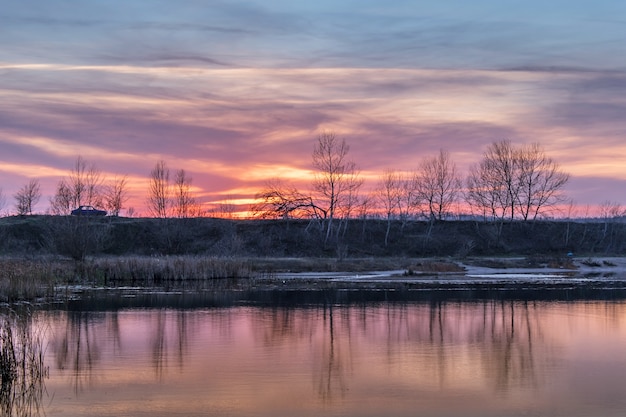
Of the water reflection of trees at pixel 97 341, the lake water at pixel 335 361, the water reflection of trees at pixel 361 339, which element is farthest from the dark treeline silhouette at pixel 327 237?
the lake water at pixel 335 361

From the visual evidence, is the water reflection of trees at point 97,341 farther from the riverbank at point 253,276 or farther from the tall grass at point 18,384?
the riverbank at point 253,276

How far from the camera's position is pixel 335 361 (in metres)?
14.8

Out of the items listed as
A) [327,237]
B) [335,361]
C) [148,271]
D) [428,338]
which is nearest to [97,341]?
[335,361]

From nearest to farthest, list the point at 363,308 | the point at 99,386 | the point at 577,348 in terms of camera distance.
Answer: the point at 99,386
the point at 577,348
the point at 363,308

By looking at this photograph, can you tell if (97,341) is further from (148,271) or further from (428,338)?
(148,271)

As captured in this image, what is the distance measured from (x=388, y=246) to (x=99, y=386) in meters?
59.8

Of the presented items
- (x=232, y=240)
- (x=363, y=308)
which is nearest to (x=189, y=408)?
(x=363, y=308)

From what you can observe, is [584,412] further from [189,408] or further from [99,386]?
[99,386]

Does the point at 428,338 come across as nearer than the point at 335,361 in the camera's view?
No

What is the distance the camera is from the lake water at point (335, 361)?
36.3ft

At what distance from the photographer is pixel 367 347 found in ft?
53.8

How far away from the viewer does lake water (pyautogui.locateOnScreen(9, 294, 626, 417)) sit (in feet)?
36.3

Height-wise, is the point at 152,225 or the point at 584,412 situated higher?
the point at 152,225

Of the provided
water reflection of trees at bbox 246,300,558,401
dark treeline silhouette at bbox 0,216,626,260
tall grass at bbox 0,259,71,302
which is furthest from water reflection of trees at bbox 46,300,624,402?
dark treeline silhouette at bbox 0,216,626,260
